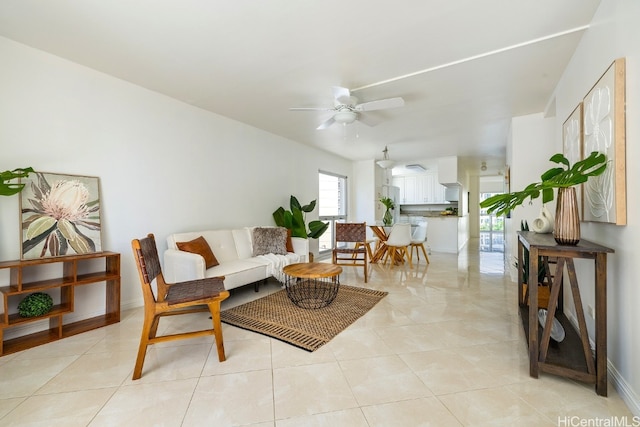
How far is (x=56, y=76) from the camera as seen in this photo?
8.02 ft

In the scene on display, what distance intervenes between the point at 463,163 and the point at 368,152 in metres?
2.89

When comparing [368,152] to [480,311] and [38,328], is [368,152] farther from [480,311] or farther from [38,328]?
[38,328]

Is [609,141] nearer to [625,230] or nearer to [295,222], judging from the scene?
[625,230]

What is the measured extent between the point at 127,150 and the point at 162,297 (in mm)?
1784

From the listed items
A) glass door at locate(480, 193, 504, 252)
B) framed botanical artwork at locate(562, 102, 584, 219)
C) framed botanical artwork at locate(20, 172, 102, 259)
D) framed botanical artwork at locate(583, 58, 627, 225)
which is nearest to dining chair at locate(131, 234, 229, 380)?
framed botanical artwork at locate(20, 172, 102, 259)

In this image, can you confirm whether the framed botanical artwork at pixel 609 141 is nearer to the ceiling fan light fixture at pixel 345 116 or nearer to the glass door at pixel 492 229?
the ceiling fan light fixture at pixel 345 116

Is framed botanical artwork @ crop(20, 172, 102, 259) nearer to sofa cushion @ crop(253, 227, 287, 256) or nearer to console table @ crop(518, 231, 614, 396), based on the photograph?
sofa cushion @ crop(253, 227, 287, 256)

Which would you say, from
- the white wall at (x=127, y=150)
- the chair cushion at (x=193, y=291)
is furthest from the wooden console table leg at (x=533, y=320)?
the white wall at (x=127, y=150)

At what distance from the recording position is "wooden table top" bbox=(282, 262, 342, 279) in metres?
2.72

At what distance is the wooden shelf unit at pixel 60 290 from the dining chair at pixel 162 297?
2.69ft

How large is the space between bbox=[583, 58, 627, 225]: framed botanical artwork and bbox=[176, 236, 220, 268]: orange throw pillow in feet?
10.8

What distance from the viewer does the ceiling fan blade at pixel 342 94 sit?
8.61ft

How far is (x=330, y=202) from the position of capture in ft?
21.6

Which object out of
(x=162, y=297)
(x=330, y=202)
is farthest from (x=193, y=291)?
(x=330, y=202)
